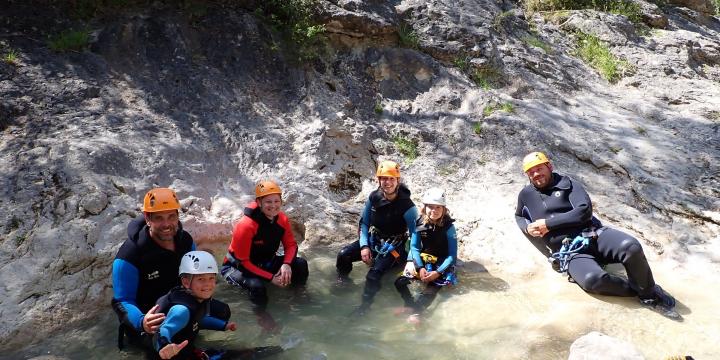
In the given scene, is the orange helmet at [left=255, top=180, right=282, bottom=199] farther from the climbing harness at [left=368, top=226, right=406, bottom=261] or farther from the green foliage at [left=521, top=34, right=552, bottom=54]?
the green foliage at [left=521, top=34, right=552, bottom=54]

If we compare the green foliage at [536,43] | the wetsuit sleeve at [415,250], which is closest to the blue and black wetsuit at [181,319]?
the wetsuit sleeve at [415,250]

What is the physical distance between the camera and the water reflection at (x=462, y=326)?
4117mm

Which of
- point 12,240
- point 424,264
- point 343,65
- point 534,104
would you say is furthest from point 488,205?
point 12,240

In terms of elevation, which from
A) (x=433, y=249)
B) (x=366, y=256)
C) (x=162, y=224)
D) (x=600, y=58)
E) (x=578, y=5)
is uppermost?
(x=578, y=5)

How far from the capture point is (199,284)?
12.3 ft

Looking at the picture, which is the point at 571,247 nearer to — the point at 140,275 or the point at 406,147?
the point at 406,147

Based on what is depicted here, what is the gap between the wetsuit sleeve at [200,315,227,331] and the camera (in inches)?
163

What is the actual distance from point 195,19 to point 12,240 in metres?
4.74

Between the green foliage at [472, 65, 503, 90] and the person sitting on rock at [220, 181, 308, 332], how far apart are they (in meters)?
5.20

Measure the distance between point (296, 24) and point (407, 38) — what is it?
2.07m

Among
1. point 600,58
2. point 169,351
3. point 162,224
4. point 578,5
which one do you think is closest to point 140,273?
point 162,224

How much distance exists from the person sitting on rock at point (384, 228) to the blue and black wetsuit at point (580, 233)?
136 centimetres

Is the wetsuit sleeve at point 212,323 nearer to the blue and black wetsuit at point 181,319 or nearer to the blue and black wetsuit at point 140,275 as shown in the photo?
the blue and black wetsuit at point 140,275

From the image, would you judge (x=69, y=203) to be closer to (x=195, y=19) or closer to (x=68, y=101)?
(x=68, y=101)
